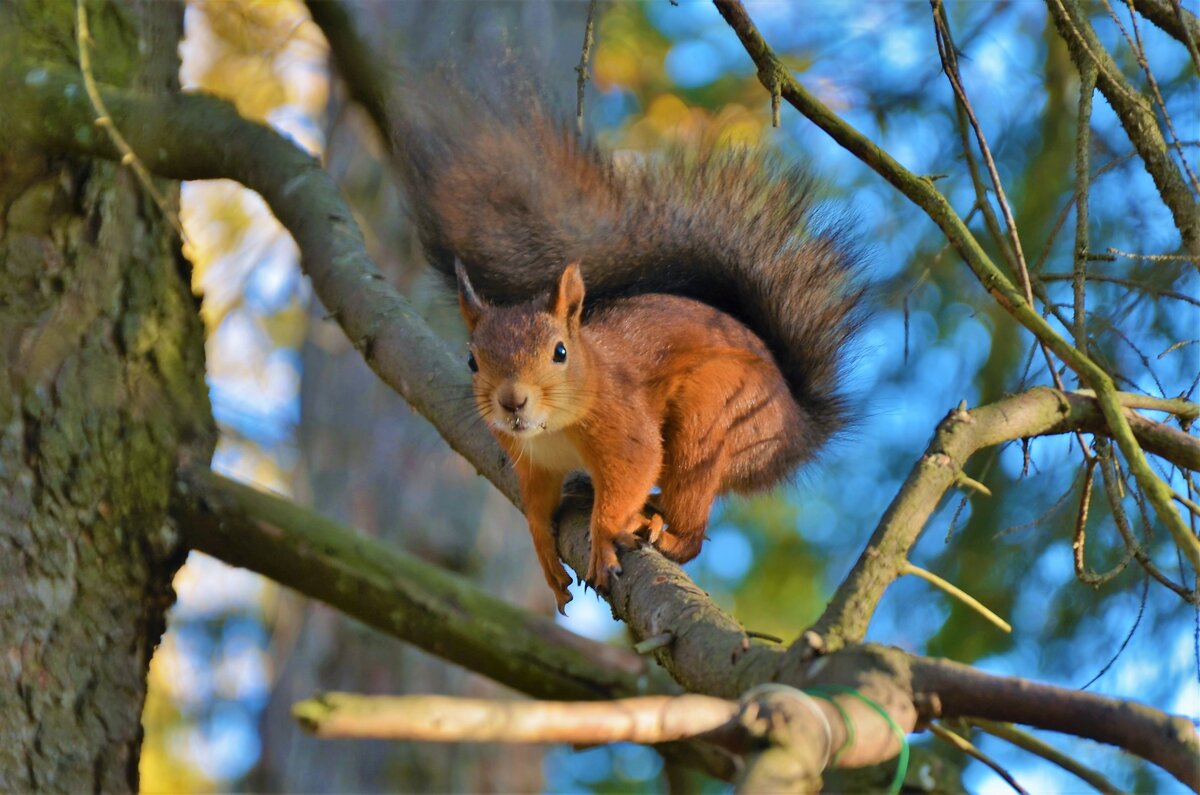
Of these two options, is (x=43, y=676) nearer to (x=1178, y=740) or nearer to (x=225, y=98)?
(x=225, y=98)

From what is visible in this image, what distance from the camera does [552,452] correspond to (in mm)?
1877

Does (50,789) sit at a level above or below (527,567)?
below

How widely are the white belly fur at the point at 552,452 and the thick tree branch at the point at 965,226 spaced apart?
759mm

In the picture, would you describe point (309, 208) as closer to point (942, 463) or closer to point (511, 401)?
point (511, 401)

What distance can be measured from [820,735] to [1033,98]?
2662mm

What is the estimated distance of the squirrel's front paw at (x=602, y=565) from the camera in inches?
62.7

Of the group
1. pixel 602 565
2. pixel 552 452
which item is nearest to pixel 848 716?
pixel 602 565

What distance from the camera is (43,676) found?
5.83 feet

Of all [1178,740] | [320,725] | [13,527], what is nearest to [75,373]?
[13,527]

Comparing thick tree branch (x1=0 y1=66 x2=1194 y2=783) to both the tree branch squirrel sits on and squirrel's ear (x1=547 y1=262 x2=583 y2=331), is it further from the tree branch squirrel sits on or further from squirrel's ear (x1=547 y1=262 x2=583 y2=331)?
squirrel's ear (x1=547 y1=262 x2=583 y2=331)

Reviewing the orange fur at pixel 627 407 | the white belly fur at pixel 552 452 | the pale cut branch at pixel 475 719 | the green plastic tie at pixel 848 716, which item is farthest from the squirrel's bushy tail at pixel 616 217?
the pale cut branch at pixel 475 719

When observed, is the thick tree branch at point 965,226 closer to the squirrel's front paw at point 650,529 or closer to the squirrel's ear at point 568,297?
the squirrel's ear at point 568,297

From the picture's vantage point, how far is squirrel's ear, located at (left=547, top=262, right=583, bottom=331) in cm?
Result: 186

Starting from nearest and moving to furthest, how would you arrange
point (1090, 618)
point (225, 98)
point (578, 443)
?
point (578, 443) < point (225, 98) < point (1090, 618)
